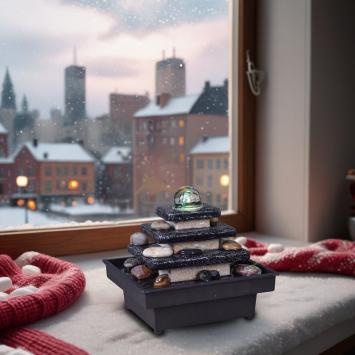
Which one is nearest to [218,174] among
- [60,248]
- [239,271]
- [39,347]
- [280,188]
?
[280,188]

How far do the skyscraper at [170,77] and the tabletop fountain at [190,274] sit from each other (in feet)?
2.08

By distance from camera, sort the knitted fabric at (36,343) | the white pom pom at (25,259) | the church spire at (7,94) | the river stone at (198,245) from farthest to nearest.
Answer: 1. the church spire at (7,94)
2. the white pom pom at (25,259)
3. the river stone at (198,245)
4. the knitted fabric at (36,343)

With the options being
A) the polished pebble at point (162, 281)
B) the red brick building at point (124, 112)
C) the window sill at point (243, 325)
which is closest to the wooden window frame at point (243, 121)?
the red brick building at point (124, 112)

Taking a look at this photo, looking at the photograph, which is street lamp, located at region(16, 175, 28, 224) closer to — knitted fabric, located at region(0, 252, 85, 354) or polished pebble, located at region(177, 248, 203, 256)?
knitted fabric, located at region(0, 252, 85, 354)

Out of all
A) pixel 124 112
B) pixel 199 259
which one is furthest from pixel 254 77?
pixel 199 259

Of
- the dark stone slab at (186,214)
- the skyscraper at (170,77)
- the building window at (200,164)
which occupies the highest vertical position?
the skyscraper at (170,77)

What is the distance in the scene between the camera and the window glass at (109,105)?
112cm

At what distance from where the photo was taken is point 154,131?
4.42 ft

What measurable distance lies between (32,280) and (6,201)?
0.32 m

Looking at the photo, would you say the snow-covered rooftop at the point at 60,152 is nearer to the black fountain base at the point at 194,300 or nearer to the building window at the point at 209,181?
the building window at the point at 209,181

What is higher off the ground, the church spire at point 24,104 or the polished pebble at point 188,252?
the church spire at point 24,104

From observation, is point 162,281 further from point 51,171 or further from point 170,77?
point 170,77

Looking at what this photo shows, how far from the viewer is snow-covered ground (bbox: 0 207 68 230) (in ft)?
3.66

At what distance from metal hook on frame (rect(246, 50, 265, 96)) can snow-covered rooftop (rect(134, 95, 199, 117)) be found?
0.54ft
